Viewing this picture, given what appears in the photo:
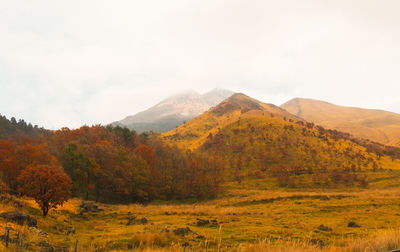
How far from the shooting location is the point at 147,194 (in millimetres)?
62031

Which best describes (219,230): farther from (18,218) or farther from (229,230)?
(18,218)

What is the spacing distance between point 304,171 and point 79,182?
89.8 m

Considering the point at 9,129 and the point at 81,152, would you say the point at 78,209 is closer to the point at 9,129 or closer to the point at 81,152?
the point at 81,152

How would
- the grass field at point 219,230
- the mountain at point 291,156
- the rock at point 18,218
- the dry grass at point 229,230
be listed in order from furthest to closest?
the mountain at point 291,156
the rock at point 18,218
the grass field at point 219,230
the dry grass at point 229,230

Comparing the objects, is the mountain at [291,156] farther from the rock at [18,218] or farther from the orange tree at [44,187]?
the rock at [18,218]

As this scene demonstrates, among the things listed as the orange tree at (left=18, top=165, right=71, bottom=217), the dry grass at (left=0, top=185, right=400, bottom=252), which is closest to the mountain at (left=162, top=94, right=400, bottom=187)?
the dry grass at (left=0, top=185, right=400, bottom=252)

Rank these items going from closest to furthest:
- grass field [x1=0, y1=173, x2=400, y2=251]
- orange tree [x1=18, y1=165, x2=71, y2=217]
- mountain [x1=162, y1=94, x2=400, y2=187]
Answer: grass field [x1=0, y1=173, x2=400, y2=251] → orange tree [x1=18, y1=165, x2=71, y2=217] → mountain [x1=162, y1=94, x2=400, y2=187]

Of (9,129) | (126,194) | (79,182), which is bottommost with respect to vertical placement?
(126,194)

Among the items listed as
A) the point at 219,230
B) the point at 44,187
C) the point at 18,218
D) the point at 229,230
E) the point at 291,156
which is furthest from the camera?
the point at 291,156

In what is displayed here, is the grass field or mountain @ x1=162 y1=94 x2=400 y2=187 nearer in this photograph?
the grass field

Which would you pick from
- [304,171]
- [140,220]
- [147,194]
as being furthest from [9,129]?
[304,171]

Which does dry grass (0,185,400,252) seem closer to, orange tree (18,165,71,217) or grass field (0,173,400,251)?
grass field (0,173,400,251)

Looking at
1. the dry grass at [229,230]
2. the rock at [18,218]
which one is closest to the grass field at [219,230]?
the dry grass at [229,230]

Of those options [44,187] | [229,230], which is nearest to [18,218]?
[44,187]
